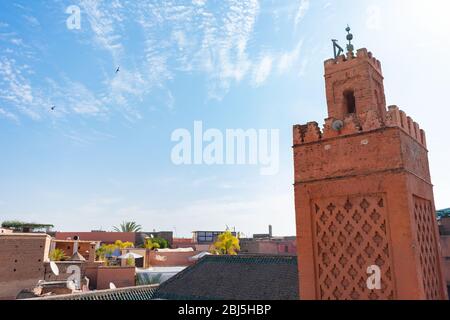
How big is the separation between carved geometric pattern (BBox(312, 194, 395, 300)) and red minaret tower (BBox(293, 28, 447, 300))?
2 centimetres

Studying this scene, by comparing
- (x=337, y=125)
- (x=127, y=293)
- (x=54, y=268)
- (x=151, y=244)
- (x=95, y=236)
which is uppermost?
(x=337, y=125)

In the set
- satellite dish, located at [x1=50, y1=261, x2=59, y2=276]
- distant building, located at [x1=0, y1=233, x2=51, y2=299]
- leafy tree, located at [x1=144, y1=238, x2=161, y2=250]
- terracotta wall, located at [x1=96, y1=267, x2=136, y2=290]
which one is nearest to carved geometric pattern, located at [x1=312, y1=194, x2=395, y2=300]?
satellite dish, located at [x1=50, y1=261, x2=59, y2=276]

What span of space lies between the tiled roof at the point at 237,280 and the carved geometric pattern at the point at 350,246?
640 centimetres

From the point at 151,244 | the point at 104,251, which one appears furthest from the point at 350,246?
the point at 151,244

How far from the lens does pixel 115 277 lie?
28.1 m

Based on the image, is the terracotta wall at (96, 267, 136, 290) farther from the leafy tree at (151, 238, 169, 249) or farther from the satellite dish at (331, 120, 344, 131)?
the satellite dish at (331, 120, 344, 131)

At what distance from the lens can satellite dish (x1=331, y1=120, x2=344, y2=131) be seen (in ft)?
25.1

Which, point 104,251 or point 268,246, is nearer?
point 104,251

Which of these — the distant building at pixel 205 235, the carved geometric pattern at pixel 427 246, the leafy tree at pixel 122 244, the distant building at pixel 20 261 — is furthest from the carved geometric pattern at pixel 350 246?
the distant building at pixel 205 235

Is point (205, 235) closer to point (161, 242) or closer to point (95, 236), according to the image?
point (161, 242)

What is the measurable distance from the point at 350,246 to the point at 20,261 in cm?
2577

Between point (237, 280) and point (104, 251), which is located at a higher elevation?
point (104, 251)

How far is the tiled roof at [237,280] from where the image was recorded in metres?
13.8
